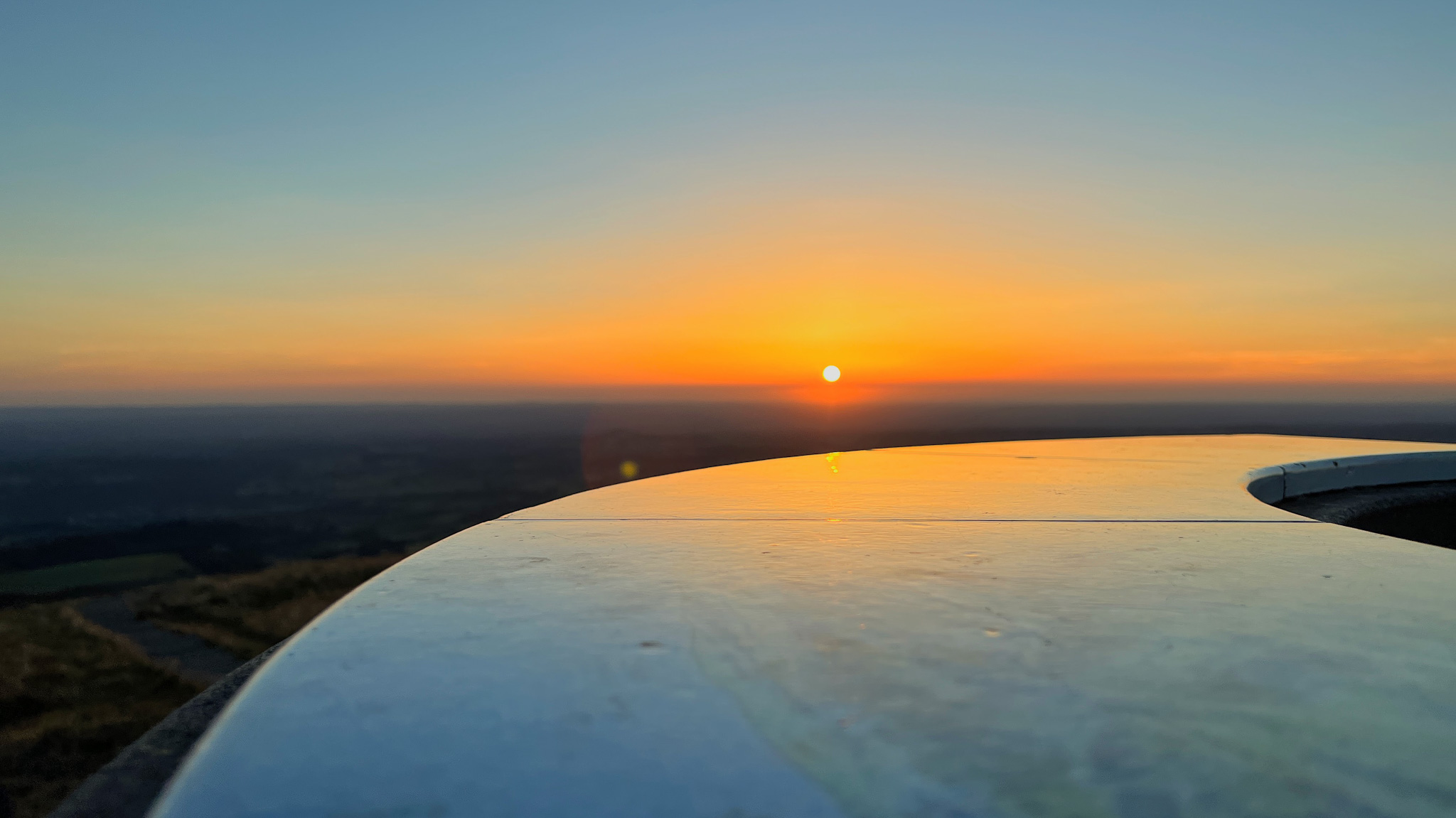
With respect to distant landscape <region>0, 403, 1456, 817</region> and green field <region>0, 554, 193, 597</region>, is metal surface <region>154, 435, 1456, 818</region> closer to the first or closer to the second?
distant landscape <region>0, 403, 1456, 817</region>

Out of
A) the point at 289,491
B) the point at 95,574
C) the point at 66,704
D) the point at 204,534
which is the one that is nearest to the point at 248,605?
the point at 66,704

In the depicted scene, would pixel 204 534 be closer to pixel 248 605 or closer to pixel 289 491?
pixel 289 491

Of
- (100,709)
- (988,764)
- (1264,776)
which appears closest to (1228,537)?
(1264,776)

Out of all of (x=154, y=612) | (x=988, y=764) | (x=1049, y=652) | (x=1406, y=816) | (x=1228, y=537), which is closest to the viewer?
(x=1406, y=816)

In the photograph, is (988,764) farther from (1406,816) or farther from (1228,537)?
(1228,537)

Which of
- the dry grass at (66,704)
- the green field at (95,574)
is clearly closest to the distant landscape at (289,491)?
the green field at (95,574)

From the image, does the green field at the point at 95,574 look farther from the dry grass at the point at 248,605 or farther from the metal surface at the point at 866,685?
the metal surface at the point at 866,685
